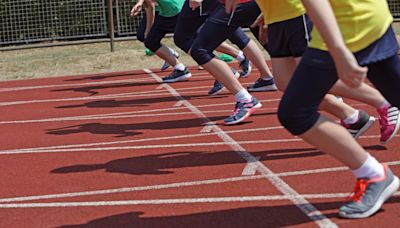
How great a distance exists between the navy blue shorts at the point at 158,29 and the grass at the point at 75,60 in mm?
2677

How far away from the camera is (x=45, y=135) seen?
24.4 feet

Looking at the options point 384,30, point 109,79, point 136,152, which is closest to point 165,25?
point 109,79

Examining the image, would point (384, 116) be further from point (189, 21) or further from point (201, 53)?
point (189, 21)

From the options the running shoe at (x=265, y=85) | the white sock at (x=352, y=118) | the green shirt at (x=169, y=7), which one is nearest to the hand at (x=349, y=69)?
the white sock at (x=352, y=118)

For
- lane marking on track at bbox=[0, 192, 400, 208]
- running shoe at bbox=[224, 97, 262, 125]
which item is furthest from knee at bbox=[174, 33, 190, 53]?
lane marking on track at bbox=[0, 192, 400, 208]

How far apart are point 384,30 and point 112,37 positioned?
12325 millimetres

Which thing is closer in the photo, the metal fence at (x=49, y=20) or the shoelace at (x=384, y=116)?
the shoelace at (x=384, y=116)

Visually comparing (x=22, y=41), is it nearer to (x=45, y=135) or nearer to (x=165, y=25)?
(x=165, y=25)

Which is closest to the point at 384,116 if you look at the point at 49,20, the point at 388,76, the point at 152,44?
the point at 388,76

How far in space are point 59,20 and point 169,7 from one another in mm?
7569

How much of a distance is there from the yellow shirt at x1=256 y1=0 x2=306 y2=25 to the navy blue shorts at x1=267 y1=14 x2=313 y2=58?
39 mm

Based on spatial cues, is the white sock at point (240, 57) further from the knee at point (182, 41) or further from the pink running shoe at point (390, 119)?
the pink running shoe at point (390, 119)

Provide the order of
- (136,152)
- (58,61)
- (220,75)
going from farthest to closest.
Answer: (58,61) → (220,75) → (136,152)

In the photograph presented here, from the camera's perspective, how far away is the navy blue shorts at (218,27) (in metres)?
7.07
